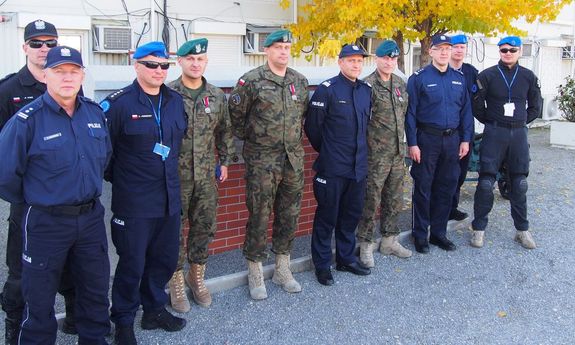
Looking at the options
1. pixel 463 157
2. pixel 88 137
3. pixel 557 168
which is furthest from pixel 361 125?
pixel 557 168

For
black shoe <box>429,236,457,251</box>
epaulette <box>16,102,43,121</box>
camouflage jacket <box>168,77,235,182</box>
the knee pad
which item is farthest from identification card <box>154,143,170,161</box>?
the knee pad

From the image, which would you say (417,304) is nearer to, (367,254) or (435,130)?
(367,254)

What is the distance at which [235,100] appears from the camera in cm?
430

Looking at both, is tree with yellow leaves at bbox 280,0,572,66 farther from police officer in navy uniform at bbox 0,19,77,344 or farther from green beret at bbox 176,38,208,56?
police officer in navy uniform at bbox 0,19,77,344

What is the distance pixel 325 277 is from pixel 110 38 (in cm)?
625

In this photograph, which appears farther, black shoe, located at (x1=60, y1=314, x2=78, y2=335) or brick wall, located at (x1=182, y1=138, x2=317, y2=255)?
brick wall, located at (x1=182, y1=138, x2=317, y2=255)

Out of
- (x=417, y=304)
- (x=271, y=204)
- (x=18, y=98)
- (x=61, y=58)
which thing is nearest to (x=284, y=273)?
(x=271, y=204)

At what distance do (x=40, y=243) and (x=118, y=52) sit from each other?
22.8 ft

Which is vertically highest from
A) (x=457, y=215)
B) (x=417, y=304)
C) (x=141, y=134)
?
(x=141, y=134)

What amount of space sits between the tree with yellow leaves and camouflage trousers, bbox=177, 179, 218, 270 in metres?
4.33

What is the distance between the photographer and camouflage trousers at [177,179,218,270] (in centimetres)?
394

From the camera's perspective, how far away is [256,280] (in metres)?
4.47

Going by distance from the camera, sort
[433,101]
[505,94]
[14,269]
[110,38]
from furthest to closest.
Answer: [110,38], [505,94], [433,101], [14,269]

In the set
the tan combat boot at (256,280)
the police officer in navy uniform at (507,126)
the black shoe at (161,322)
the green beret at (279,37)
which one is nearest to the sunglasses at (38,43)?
the green beret at (279,37)
